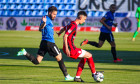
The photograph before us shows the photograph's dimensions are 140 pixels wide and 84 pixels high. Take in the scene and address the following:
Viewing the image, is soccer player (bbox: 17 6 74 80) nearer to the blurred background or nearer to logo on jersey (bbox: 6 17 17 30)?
the blurred background

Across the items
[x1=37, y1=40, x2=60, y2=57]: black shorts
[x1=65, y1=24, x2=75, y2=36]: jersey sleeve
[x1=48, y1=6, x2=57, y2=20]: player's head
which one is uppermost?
[x1=48, y1=6, x2=57, y2=20]: player's head

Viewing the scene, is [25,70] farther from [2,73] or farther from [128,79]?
[128,79]

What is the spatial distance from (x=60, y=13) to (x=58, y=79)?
4341 cm

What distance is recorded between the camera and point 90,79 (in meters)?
10.1

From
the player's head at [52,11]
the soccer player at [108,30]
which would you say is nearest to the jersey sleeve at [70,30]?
the player's head at [52,11]

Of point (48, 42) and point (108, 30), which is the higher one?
point (48, 42)

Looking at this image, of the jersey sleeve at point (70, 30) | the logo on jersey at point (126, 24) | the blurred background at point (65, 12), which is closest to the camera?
the jersey sleeve at point (70, 30)

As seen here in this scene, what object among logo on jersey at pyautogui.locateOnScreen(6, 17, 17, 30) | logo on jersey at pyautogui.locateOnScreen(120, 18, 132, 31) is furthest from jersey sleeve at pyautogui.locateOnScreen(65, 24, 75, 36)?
logo on jersey at pyautogui.locateOnScreen(6, 17, 17, 30)

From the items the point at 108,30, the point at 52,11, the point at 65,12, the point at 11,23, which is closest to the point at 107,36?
the point at 108,30

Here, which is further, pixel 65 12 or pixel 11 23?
pixel 65 12

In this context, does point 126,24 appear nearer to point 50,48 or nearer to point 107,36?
point 107,36

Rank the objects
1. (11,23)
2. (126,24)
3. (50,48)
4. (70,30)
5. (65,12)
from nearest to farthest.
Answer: (70,30), (50,48), (126,24), (11,23), (65,12)

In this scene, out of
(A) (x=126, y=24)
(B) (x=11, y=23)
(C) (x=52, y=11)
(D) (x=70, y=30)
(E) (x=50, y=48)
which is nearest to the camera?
(D) (x=70, y=30)

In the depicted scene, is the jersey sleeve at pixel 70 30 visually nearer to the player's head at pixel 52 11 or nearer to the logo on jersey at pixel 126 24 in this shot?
the player's head at pixel 52 11
